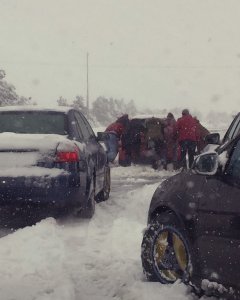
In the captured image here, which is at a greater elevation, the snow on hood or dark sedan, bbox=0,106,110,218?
the snow on hood

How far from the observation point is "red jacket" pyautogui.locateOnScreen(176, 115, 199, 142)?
57.2 feet

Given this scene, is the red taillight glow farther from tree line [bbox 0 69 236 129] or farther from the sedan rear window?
tree line [bbox 0 69 236 129]

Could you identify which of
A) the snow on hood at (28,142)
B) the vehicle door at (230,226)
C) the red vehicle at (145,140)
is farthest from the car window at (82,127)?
the red vehicle at (145,140)

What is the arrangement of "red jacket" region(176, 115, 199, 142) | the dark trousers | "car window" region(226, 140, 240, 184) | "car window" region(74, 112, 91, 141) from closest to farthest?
1. "car window" region(226, 140, 240, 184)
2. "car window" region(74, 112, 91, 141)
3. "red jacket" region(176, 115, 199, 142)
4. the dark trousers

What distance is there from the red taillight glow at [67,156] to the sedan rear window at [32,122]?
29.4 inches

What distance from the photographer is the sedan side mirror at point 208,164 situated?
4742mm

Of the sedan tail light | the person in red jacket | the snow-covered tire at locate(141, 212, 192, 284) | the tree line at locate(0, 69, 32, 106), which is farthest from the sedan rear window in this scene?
the tree line at locate(0, 69, 32, 106)

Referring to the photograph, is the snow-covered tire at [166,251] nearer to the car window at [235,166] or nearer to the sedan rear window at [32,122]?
the car window at [235,166]

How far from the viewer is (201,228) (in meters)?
4.88

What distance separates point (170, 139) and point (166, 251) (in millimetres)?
13141

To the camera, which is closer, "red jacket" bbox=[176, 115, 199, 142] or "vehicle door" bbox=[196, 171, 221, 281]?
"vehicle door" bbox=[196, 171, 221, 281]

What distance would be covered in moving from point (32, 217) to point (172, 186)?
4465 millimetres

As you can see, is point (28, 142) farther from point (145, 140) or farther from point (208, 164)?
point (145, 140)

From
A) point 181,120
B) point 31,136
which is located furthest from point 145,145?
point 31,136
